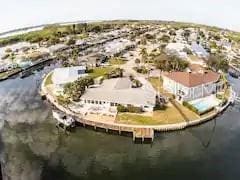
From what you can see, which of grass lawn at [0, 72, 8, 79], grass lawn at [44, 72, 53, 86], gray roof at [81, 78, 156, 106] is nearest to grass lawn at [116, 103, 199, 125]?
gray roof at [81, 78, 156, 106]

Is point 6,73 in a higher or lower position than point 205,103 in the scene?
higher

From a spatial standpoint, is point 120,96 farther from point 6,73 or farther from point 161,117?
point 6,73

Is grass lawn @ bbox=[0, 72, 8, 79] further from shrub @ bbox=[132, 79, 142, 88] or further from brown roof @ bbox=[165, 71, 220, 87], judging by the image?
brown roof @ bbox=[165, 71, 220, 87]

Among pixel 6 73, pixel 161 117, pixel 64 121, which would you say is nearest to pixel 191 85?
pixel 161 117

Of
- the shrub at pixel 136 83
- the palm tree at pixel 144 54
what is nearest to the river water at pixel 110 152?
the shrub at pixel 136 83

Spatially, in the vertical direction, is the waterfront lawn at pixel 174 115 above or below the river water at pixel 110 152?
above

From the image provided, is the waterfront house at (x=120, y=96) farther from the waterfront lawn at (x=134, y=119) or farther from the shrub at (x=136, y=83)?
the waterfront lawn at (x=134, y=119)
